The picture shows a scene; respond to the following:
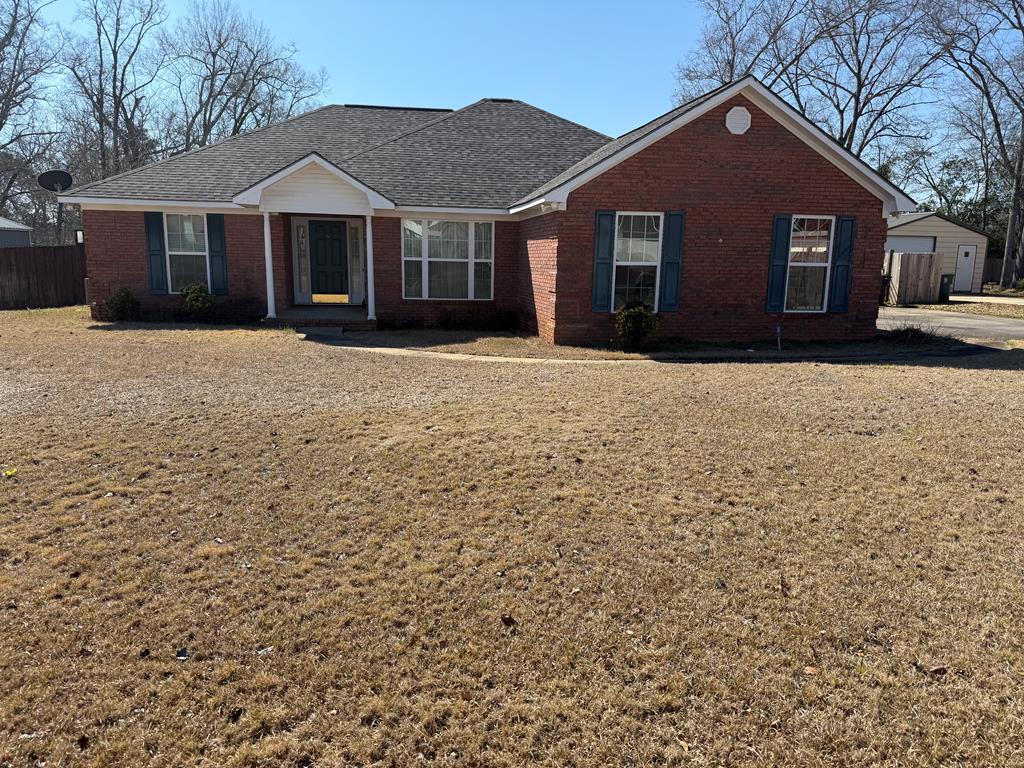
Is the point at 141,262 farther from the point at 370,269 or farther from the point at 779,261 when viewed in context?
the point at 779,261

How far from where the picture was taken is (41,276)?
63.7 ft

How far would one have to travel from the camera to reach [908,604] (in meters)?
3.69

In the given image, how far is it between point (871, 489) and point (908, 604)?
172 centimetres

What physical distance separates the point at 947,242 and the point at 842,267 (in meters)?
24.3

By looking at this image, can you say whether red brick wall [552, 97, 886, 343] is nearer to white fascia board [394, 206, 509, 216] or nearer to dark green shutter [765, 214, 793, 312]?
dark green shutter [765, 214, 793, 312]

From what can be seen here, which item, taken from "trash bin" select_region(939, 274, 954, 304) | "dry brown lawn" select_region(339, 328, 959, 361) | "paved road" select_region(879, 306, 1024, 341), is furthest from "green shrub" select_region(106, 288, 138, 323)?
"trash bin" select_region(939, 274, 954, 304)

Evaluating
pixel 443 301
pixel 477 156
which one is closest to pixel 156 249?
pixel 443 301

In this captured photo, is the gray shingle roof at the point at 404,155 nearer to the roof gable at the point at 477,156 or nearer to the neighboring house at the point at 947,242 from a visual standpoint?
the roof gable at the point at 477,156

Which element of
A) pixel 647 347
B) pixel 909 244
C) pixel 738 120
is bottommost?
pixel 647 347

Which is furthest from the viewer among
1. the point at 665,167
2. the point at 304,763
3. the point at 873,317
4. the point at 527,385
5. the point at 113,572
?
the point at 873,317

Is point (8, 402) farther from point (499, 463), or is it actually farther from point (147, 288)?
point (147, 288)

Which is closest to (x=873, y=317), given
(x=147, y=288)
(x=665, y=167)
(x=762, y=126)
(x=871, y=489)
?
(x=762, y=126)

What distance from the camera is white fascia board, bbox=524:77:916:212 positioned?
39.5 feet

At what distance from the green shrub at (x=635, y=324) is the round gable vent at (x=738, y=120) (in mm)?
3605
